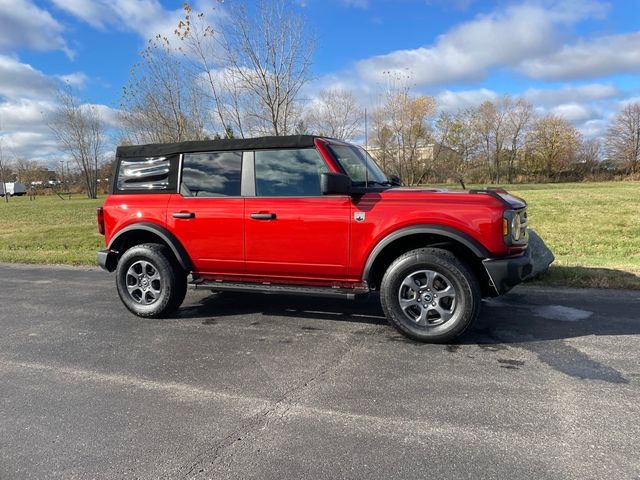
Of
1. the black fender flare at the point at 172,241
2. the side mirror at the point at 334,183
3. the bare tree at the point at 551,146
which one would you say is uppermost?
the bare tree at the point at 551,146

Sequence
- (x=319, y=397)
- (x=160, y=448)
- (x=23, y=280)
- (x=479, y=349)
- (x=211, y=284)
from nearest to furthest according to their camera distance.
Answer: (x=160, y=448), (x=319, y=397), (x=479, y=349), (x=211, y=284), (x=23, y=280)

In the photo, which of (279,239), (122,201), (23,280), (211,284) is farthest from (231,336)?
(23,280)

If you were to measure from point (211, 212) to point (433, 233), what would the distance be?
2.36 metres

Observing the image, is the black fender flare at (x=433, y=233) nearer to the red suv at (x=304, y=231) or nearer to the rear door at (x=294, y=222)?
the red suv at (x=304, y=231)

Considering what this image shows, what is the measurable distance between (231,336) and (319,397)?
164 cm

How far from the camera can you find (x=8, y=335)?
4.99m

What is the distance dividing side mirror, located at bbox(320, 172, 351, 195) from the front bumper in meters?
2.95

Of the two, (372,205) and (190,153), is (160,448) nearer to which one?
(372,205)

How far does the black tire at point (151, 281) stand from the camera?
5.27 m

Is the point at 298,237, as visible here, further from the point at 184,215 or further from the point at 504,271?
the point at 504,271

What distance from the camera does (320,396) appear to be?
3.34 meters

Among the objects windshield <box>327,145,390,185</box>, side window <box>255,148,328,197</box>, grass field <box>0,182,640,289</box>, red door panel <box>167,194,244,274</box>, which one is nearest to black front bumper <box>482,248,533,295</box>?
windshield <box>327,145,390,185</box>

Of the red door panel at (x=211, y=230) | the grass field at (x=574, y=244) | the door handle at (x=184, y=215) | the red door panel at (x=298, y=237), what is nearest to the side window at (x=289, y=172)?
the red door panel at (x=298, y=237)

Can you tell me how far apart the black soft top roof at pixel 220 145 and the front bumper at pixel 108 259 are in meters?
1.20
